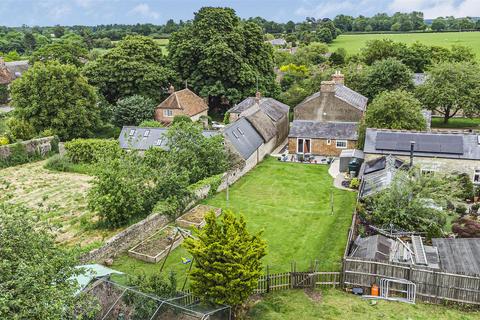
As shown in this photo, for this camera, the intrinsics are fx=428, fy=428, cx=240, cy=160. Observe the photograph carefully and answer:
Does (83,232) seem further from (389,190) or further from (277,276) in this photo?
(389,190)

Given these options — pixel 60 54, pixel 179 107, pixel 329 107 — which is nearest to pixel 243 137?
pixel 329 107

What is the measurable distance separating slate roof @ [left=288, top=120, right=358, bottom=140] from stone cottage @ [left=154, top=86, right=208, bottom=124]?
48.2 ft

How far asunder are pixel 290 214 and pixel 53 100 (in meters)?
31.1

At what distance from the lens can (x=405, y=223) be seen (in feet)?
81.8

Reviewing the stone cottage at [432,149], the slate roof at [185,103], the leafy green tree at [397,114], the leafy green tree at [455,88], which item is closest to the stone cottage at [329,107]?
the leafy green tree at [397,114]

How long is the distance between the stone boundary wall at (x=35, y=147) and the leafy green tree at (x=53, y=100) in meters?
1.75

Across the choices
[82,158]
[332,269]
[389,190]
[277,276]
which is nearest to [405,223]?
[389,190]

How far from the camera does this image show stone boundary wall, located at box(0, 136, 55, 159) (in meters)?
43.7

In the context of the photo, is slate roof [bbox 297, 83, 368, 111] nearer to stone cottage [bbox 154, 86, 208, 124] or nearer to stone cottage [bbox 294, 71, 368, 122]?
stone cottage [bbox 294, 71, 368, 122]

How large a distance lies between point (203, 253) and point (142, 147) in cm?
2600

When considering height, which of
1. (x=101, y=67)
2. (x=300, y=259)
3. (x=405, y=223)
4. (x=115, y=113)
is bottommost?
(x=300, y=259)

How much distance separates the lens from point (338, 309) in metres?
19.2

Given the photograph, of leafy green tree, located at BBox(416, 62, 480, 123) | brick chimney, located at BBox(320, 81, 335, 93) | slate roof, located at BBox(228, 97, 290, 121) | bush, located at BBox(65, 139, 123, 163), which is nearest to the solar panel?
brick chimney, located at BBox(320, 81, 335, 93)

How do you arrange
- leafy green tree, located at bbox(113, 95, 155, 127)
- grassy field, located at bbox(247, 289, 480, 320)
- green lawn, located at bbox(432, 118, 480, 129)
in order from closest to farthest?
1. grassy field, located at bbox(247, 289, 480, 320)
2. leafy green tree, located at bbox(113, 95, 155, 127)
3. green lawn, located at bbox(432, 118, 480, 129)
